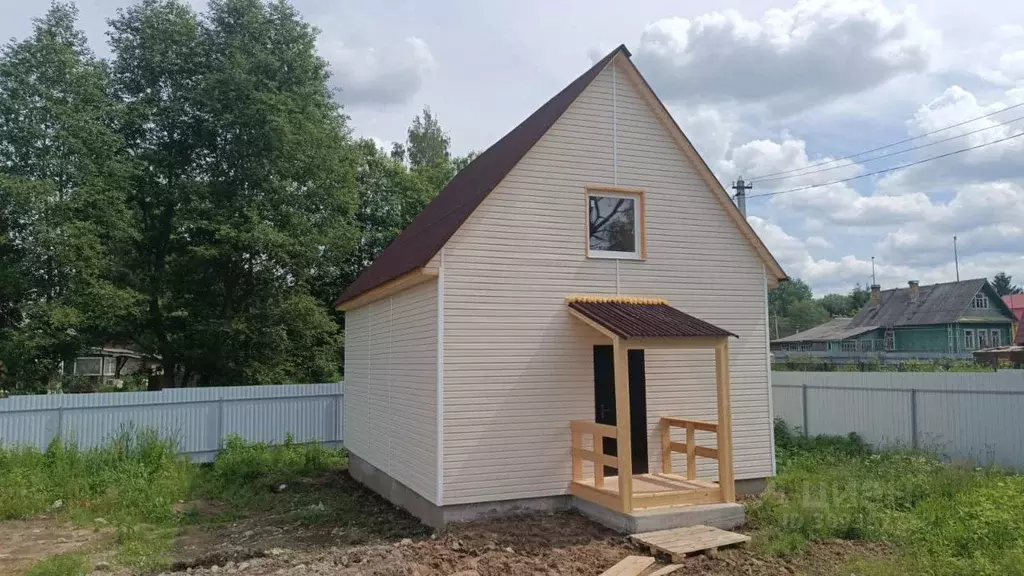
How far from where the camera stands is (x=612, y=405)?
10.1m

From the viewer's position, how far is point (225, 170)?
74.3 feet

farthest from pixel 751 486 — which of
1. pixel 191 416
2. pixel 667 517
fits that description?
pixel 191 416

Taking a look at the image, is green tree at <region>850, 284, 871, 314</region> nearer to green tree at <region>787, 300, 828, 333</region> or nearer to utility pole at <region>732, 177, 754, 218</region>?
green tree at <region>787, 300, 828, 333</region>

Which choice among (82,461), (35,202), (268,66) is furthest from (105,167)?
(82,461)

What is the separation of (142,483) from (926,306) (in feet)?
166

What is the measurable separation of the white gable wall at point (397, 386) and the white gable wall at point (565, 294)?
52 cm

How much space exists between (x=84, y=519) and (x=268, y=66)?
16.1 m

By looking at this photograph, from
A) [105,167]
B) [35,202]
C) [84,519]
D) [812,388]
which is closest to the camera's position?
[84,519]

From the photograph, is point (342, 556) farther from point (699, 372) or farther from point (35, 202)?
point (35, 202)

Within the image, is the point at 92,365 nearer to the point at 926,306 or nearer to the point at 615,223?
the point at 615,223

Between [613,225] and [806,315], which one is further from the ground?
[806,315]

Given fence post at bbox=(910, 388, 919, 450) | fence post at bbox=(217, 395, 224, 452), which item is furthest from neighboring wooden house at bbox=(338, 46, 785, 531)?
fence post at bbox=(217, 395, 224, 452)

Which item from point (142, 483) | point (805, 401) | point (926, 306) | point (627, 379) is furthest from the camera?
point (926, 306)

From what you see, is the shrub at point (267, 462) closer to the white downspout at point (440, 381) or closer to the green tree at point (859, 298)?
the white downspout at point (440, 381)
